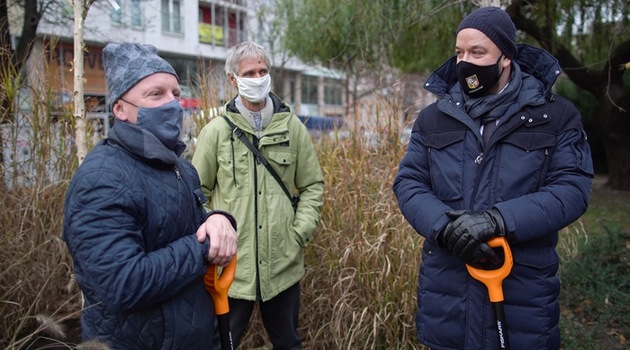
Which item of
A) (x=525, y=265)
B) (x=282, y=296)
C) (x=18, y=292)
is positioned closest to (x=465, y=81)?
(x=525, y=265)

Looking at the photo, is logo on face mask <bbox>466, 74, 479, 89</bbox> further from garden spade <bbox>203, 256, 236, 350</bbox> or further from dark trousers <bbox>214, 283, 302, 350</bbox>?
dark trousers <bbox>214, 283, 302, 350</bbox>

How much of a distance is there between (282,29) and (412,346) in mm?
13122

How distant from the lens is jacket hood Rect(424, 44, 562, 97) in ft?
7.03

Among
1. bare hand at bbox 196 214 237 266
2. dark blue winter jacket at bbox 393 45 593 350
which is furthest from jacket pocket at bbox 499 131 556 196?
bare hand at bbox 196 214 237 266

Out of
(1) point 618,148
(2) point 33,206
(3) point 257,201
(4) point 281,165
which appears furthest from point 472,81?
(1) point 618,148

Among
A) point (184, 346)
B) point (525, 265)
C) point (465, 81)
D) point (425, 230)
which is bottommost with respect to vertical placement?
Answer: point (184, 346)

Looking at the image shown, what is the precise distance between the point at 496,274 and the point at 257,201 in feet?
4.19

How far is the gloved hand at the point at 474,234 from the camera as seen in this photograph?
185cm

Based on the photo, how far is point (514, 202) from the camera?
6.26 ft

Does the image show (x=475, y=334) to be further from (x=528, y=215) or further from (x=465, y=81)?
(x=465, y=81)

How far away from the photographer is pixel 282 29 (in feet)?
49.7

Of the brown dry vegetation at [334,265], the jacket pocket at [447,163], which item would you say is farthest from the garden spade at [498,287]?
the brown dry vegetation at [334,265]

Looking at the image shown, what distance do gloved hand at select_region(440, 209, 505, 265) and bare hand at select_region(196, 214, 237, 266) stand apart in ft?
2.49

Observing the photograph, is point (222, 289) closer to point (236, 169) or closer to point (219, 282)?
point (219, 282)
